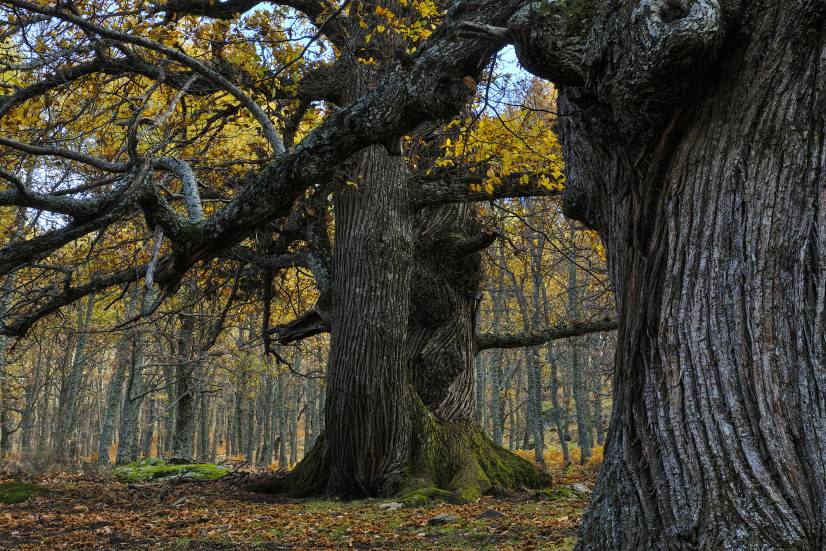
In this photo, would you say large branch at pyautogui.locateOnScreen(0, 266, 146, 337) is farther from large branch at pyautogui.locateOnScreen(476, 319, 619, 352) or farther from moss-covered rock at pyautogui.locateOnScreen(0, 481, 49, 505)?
large branch at pyautogui.locateOnScreen(476, 319, 619, 352)

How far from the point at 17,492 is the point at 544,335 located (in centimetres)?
720

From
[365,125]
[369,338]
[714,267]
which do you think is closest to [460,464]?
[369,338]

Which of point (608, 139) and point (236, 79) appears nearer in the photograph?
point (608, 139)

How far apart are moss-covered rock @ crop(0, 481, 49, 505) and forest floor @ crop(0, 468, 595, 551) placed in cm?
13

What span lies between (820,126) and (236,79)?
6185 millimetres

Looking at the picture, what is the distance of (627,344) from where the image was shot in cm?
262

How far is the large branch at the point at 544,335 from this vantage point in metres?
8.53

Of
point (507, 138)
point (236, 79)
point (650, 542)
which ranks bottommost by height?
point (650, 542)

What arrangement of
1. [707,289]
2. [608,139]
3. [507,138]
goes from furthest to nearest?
1. [507,138]
2. [608,139]
3. [707,289]

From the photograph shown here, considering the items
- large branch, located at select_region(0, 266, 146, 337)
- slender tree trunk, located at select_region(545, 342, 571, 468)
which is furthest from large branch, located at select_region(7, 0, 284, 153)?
slender tree trunk, located at select_region(545, 342, 571, 468)

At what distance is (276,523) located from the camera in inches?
201

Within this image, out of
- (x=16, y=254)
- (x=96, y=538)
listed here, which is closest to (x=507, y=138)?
(x=16, y=254)

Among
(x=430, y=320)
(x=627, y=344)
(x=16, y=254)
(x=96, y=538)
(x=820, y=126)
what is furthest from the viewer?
(x=430, y=320)

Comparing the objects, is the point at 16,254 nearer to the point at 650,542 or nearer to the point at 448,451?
the point at 650,542
